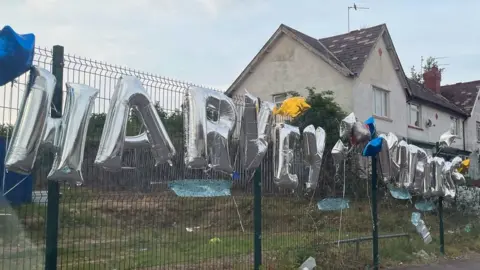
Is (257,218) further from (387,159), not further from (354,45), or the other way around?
(354,45)

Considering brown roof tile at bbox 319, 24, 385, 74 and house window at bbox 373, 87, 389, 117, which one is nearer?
brown roof tile at bbox 319, 24, 385, 74

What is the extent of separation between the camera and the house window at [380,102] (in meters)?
23.3

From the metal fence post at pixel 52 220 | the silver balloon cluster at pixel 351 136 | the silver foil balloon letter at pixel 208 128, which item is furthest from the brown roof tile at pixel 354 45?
the metal fence post at pixel 52 220

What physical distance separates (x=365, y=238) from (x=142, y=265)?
Result: 4020mm

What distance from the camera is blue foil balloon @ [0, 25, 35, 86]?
14.2 feet

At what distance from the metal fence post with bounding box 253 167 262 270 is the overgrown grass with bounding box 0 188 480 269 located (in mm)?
115

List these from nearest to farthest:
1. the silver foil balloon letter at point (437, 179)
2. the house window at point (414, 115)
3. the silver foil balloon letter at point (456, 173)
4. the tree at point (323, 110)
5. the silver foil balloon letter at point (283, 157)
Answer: the silver foil balloon letter at point (283, 157)
the silver foil balloon letter at point (437, 179)
the silver foil balloon letter at point (456, 173)
the tree at point (323, 110)
the house window at point (414, 115)

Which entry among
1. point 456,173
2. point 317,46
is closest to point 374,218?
point 456,173

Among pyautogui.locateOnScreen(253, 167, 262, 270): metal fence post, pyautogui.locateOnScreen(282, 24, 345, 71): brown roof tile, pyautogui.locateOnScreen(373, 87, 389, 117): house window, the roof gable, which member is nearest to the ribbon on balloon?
pyautogui.locateOnScreen(253, 167, 262, 270): metal fence post

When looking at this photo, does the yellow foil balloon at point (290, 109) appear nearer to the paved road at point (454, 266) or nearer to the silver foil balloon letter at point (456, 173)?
the paved road at point (454, 266)

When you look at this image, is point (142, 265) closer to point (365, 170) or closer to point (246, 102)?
point (246, 102)

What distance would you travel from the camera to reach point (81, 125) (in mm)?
4844

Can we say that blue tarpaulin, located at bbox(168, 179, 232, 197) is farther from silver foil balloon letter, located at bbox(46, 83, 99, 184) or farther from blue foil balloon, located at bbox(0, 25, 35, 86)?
blue foil balloon, located at bbox(0, 25, 35, 86)

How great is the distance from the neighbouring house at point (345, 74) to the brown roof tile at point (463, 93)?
28.4 feet
